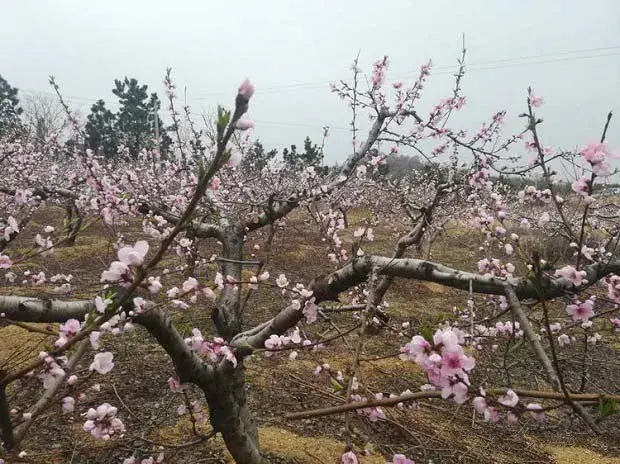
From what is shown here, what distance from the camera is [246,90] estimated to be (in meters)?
0.84

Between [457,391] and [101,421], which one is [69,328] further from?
[457,391]

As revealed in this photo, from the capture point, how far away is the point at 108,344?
5418mm

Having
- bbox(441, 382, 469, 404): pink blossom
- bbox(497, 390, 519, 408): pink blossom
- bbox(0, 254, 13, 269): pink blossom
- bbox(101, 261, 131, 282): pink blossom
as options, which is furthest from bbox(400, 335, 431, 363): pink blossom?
bbox(0, 254, 13, 269): pink blossom

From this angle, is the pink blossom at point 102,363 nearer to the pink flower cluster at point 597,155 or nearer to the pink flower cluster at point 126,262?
the pink flower cluster at point 126,262

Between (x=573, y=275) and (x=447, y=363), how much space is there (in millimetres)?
694

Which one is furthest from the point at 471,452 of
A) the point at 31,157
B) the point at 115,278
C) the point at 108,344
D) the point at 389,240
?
the point at 31,157

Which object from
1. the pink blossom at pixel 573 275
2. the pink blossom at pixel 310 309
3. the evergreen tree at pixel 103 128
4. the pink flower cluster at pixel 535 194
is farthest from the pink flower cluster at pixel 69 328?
the evergreen tree at pixel 103 128

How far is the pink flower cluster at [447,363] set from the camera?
1.31 meters

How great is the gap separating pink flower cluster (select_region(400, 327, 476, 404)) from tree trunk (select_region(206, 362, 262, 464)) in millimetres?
1400

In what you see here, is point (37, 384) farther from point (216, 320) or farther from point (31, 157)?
point (31, 157)

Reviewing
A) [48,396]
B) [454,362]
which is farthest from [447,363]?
[48,396]

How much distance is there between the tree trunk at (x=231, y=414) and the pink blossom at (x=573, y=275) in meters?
1.74

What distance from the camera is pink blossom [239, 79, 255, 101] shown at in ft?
2.74

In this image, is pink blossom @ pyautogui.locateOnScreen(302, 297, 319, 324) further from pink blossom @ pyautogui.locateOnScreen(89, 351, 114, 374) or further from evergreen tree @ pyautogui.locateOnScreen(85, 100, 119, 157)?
evergreen tree @ pyautogui.locateOnScreen(85, 100, 119, 157)
